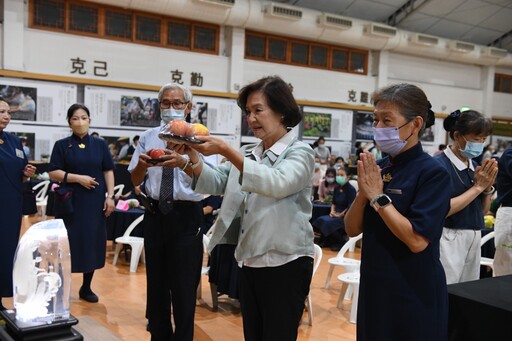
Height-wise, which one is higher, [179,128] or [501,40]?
[501,40]

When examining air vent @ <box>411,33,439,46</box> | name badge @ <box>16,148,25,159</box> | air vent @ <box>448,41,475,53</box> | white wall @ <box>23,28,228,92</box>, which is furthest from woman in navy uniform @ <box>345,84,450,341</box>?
air vent @ <box>448,41,475,53</box>

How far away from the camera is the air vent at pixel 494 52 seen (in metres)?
14.2

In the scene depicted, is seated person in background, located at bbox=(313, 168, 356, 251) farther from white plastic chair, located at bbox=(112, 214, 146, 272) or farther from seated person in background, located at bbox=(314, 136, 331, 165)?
seated person in background, located at bbox=(314, 136, 331, 165)

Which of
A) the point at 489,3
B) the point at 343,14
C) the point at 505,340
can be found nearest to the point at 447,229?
the point at 505,340

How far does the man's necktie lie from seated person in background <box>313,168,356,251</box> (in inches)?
184

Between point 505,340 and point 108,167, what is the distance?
10.5 ft

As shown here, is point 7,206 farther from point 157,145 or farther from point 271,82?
point 271,82

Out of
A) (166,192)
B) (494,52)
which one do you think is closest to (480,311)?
(166,192)

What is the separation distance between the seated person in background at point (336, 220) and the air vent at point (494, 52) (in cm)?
958

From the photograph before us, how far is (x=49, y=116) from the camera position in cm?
959

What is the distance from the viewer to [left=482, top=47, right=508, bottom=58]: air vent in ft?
46.5

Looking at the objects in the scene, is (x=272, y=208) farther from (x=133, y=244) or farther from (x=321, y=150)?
(x=321, y=150)

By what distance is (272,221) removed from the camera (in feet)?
5.70

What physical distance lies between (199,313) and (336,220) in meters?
3.38
